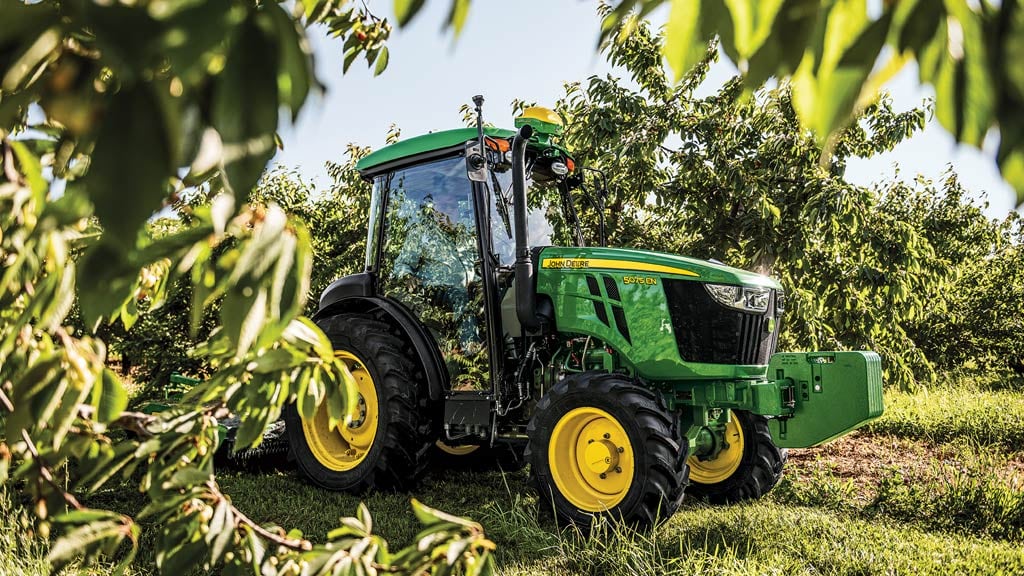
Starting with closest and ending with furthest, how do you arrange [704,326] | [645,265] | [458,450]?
[704,326] → [645,265] → [458,450]

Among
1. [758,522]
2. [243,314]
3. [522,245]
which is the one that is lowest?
[758,522]

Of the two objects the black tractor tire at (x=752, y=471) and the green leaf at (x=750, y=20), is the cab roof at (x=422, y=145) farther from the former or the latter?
the green leaf at (x=750, y=20)

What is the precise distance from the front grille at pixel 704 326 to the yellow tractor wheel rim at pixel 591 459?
1.95 feet

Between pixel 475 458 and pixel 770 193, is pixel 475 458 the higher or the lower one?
the lower one

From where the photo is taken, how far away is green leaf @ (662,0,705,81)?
1.89ft

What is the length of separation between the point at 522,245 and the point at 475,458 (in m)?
2.09

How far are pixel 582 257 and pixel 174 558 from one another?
11.1ft

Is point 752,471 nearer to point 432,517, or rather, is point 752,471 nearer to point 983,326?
point 432,517

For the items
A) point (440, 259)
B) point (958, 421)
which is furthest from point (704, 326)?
point (958, 421)

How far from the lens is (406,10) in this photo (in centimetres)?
60

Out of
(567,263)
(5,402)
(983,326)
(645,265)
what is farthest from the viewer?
(983,326)

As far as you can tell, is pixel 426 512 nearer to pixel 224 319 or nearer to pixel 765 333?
pixel 224 319

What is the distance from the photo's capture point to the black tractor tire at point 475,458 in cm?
548

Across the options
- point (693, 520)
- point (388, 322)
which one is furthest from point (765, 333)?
point (388, 322)
